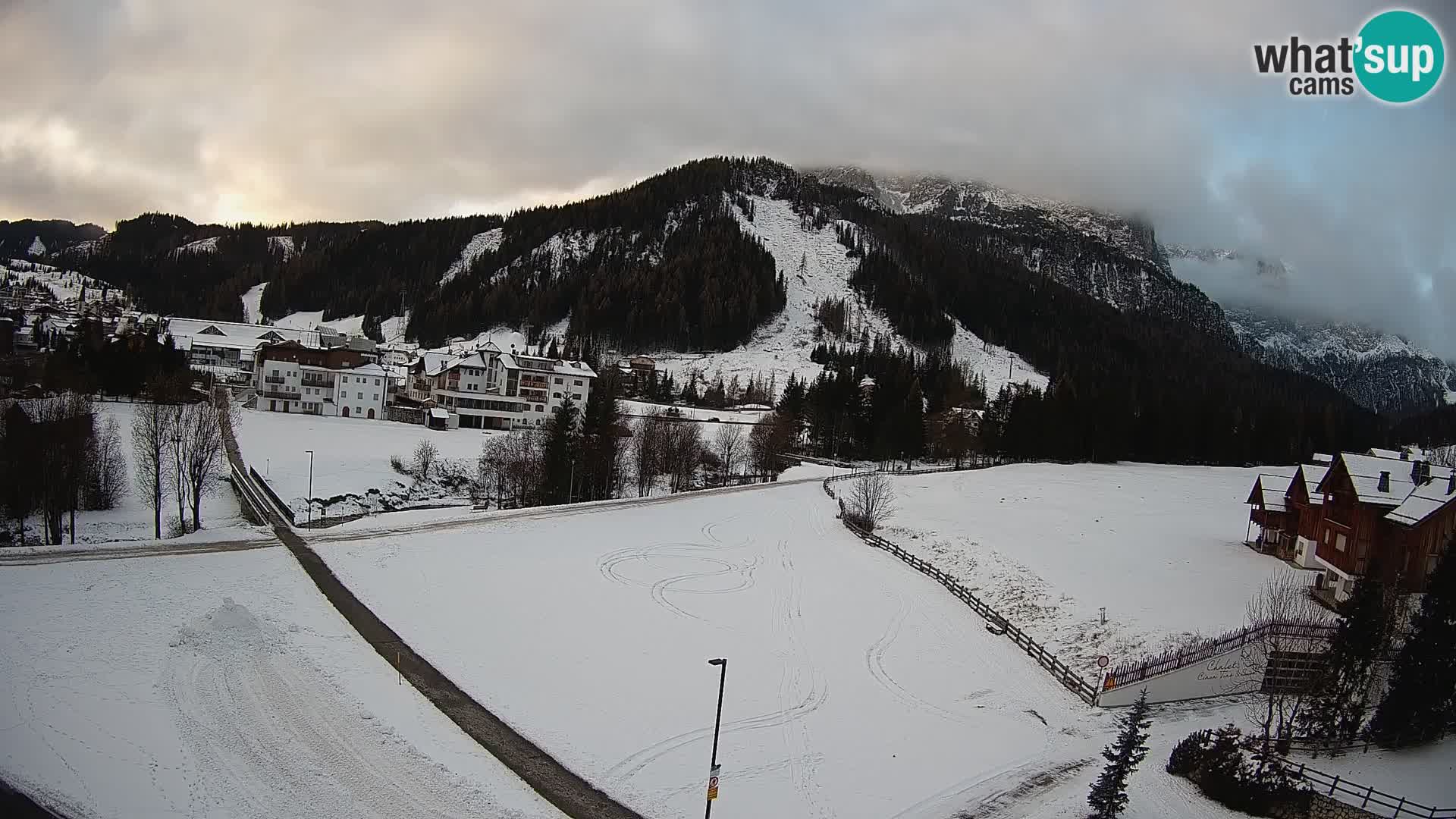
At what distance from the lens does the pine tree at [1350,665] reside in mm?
22484

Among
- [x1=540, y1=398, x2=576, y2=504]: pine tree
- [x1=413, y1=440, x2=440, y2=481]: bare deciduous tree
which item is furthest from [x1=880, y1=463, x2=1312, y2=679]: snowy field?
[x1=413, y1=440, x2=440, y2=481]: bare deciduous tree

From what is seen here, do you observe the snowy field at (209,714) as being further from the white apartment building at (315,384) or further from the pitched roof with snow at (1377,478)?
the white apartment building at (315,384)

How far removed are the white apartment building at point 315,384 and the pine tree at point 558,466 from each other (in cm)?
3906

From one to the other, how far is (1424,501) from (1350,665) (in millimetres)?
13999

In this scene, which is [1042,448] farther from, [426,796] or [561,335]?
[561,335]

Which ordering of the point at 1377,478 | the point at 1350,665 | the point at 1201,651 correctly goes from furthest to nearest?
the point at 1377,478 < the point at 1201,651 < the point at 1350,665

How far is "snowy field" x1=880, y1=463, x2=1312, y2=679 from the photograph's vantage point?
106ft

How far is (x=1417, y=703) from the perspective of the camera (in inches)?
878

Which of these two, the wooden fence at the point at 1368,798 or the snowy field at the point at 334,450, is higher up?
the snowy field at the point at 334,450

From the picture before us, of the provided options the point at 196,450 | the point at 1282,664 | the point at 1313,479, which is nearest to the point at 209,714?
the point at 196,450

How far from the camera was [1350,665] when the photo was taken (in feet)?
74.2

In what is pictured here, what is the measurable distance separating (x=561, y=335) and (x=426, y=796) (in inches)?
6743

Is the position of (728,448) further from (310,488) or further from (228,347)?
(228,347)

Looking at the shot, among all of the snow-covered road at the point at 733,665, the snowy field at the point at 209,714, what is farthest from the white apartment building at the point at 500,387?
the snowy field at the point at 209,714
